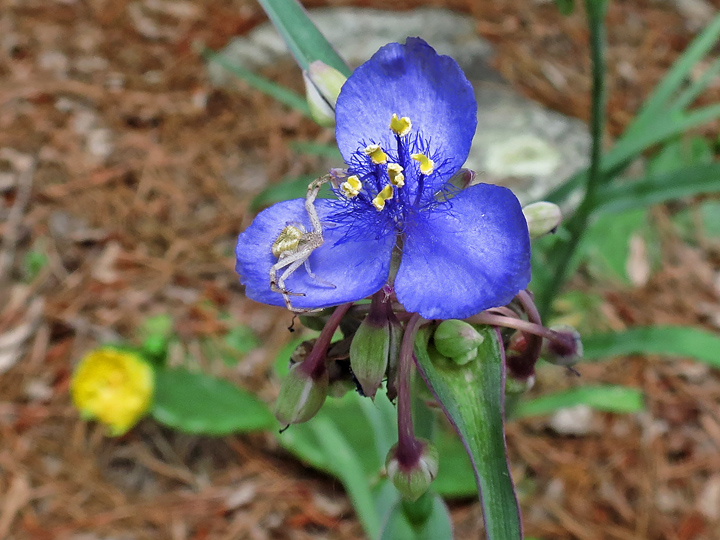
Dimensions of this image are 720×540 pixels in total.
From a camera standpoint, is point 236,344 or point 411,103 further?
point 236,344

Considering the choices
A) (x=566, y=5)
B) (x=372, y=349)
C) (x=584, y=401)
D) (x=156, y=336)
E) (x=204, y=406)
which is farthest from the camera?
(x=156, y=336)

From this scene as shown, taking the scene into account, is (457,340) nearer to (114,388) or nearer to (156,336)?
(114,388)

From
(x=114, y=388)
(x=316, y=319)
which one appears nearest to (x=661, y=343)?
(x=316, y=319)

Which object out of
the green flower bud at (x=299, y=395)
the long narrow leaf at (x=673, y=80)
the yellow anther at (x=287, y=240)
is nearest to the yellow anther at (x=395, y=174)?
the yellow anther at (x=287, y=240)

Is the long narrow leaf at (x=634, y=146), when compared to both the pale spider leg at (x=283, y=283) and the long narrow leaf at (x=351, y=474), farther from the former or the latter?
the pale spider leg at (x=283, y=283)

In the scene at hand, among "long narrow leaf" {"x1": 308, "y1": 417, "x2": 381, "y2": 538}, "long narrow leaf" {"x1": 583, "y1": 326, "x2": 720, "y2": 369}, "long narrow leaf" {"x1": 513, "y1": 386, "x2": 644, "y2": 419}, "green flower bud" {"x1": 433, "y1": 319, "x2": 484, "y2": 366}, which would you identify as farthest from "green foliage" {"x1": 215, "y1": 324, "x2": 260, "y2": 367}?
"green flower bud" {"x1": 433, "y1": 319, "x2": 484, "y2": 366}

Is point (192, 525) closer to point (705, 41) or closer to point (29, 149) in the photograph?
point (29, 149)

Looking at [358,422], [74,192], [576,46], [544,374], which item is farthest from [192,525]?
[576,46]

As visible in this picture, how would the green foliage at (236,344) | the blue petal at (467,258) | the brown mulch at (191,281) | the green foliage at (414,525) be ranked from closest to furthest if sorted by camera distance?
the blue petal at (467,258)
the green foliage at (414,525)
the brown mulch at (191,281)
the green foliage at (236,344)
